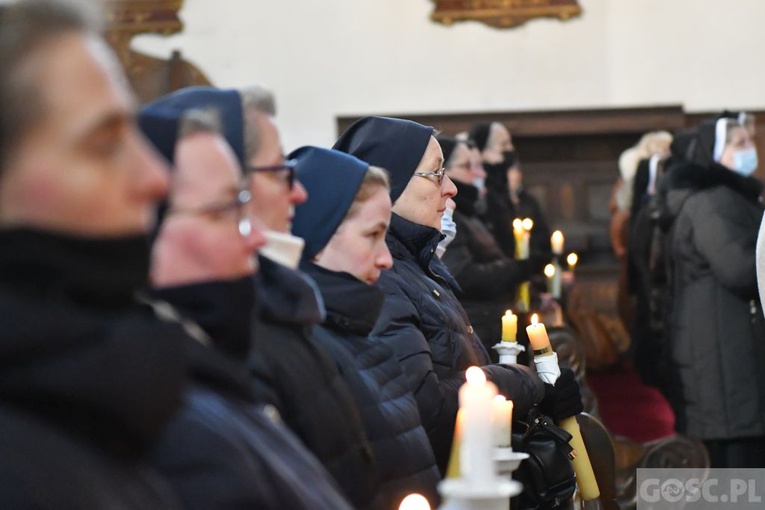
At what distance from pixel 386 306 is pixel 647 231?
616 cm

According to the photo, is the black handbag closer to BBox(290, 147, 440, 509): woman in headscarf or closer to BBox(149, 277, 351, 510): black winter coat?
BBox(290, 147, 440, 509): woman in headscarf

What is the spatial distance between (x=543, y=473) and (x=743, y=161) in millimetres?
3680

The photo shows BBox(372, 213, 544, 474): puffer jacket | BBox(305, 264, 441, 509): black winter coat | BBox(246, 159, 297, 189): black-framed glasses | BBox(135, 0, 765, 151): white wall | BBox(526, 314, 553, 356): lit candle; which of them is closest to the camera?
BBox(246, 159, 297, 189): black-framed glasses

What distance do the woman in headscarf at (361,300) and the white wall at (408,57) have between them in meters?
11.3

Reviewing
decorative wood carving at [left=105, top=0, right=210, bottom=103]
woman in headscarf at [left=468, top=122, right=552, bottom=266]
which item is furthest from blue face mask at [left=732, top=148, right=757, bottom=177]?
decorative wood carving at [left=105, top=0, right=210, bottom=103]

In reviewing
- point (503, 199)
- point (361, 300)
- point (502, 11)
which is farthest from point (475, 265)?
point (502, 11)

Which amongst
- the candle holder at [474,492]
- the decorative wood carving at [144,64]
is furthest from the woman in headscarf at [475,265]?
the decorative wood carving at [144,64]

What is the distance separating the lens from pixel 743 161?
7.11 m

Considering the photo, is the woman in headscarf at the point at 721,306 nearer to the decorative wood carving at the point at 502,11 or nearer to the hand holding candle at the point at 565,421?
the hand holding candle at the point at 565,421

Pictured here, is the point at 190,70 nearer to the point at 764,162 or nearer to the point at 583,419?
the point at 764,162

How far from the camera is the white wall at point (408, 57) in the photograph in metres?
14.5

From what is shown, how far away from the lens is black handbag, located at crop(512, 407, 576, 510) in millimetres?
3828

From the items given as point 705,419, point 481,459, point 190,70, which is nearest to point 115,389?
point 481,459

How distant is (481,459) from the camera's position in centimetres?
171
